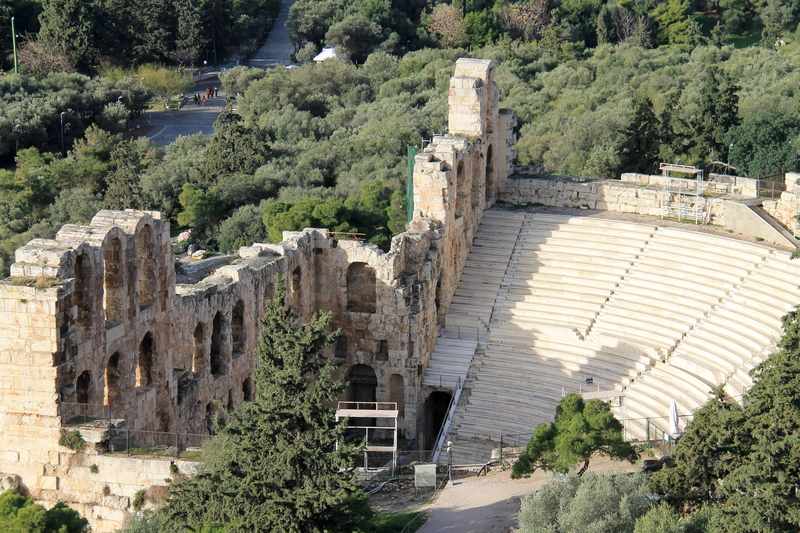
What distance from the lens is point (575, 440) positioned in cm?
3266

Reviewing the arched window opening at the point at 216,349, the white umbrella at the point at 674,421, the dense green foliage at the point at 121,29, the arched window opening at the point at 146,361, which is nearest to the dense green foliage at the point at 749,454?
the white umbrella at the point at 674,421

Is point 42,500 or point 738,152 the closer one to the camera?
point 42,500

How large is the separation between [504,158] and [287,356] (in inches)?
903

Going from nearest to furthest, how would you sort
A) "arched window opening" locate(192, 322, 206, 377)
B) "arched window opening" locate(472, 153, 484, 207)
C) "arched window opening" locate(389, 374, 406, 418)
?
"arched window opening" locate(192, 322, 206, 377), "arched window opening" locate(389, 374, 406, 418), "arched window opening" locate(472, 153, 484, 207)

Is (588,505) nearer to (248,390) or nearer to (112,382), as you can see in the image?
(112,382)

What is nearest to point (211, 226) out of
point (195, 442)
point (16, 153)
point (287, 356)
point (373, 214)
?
point (373, 214)

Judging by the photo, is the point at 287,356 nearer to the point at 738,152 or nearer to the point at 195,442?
the point at 195,442

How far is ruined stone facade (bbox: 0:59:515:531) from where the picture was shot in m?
31.1

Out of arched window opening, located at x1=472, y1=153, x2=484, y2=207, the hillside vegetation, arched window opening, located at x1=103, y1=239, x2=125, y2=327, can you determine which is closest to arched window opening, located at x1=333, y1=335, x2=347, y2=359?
arched window opening, located at x1=472, y1=153, x2=484, y2=207

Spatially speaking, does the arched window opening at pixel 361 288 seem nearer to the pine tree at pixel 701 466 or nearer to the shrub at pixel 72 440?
the shrub at pixel 72 440

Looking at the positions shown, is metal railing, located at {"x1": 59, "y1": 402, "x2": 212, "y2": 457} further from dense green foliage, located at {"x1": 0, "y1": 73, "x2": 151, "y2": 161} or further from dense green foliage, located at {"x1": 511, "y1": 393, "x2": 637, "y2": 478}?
dense green foliage, located at {"x1": 0, "y1": 73, "x2": 151, "y2": 161}

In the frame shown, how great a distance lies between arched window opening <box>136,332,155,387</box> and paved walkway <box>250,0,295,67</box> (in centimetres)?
6194

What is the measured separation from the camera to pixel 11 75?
258 feet

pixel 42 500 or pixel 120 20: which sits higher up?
pixel 120 20
